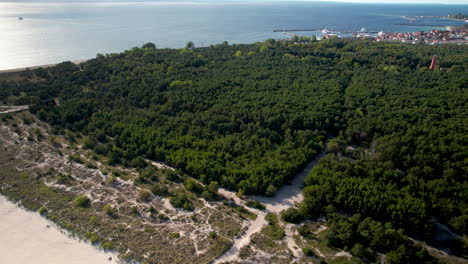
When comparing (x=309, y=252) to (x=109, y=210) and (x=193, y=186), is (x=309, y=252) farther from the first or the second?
(x=109, y=210)

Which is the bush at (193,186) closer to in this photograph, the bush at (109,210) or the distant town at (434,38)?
the bush at (109,210)

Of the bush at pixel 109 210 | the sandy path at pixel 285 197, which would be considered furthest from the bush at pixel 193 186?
the bush at pixel 109 210

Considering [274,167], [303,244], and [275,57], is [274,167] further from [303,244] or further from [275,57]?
[275,57]

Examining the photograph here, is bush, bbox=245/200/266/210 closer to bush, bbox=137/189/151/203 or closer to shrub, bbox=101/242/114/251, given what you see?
bush, bbox=137/189/151/203

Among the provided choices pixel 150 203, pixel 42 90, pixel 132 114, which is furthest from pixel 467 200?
pixel 42 90

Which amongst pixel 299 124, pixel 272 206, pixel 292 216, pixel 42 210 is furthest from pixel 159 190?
pixel 299 124

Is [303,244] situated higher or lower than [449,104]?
lower

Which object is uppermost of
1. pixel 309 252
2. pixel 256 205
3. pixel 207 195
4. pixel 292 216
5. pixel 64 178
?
pixel 64 178
